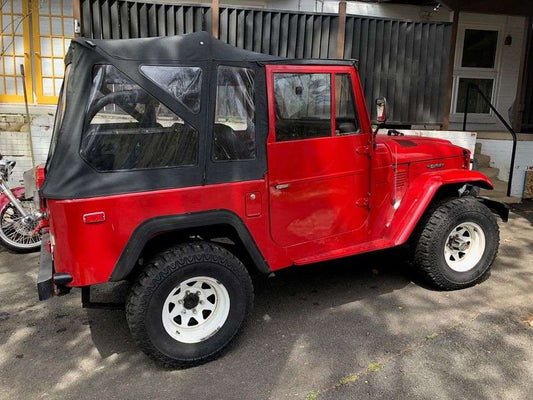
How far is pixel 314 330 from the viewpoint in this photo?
3426mm

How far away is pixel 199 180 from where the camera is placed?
9.41 feet

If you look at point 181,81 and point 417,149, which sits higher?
point 181,81

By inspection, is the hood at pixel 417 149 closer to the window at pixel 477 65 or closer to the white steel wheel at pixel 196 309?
the white steel wheel at pixel 196 309

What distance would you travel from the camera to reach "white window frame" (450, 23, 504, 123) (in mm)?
9562

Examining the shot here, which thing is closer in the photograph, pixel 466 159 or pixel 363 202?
pixel 363 202

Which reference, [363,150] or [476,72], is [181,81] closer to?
[363,150]

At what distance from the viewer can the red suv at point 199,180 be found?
2633 mm

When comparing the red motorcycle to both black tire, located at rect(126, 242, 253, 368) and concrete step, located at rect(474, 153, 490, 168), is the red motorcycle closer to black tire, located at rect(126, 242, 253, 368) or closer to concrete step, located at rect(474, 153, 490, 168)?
black tire, located at rect(126, 242, 253, 368)

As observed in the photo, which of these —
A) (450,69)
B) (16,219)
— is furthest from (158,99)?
(450,69)

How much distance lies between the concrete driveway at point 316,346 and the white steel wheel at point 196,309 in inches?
9.7

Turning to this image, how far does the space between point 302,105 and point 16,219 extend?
153 inches

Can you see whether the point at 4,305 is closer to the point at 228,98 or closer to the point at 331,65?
the point at 228,98

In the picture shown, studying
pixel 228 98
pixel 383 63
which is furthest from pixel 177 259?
pixel 383 63

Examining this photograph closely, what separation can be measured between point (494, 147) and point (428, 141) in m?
4.58
